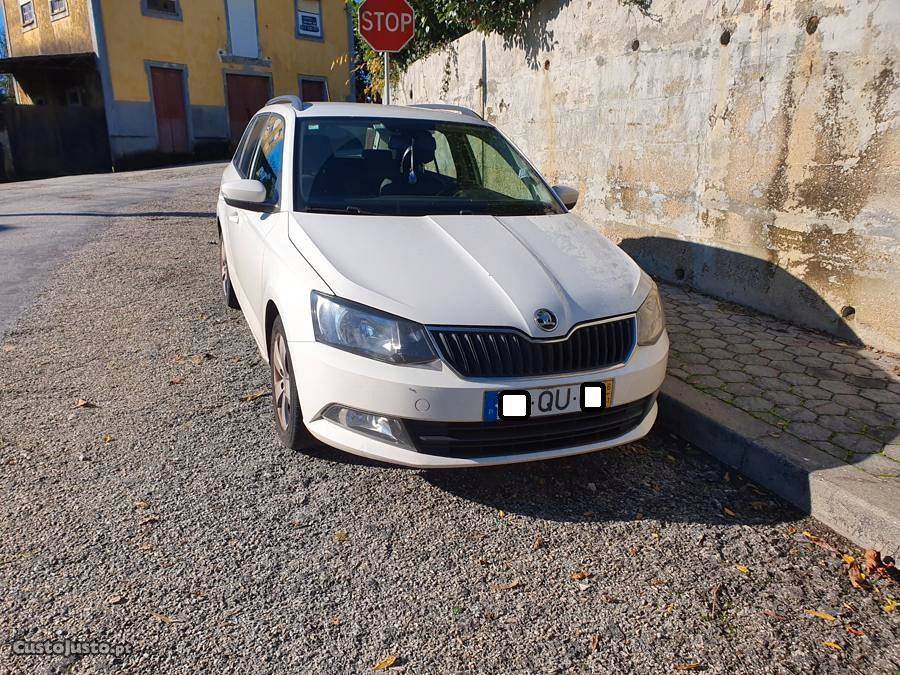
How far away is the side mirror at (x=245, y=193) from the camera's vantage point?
12.0 feet

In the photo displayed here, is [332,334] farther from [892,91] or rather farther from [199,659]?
[892,91]

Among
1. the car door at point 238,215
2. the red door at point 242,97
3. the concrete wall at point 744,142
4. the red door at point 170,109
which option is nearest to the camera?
the concrete wall at point 744,142

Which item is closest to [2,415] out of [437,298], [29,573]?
[29,573]

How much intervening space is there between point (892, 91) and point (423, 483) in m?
3.72

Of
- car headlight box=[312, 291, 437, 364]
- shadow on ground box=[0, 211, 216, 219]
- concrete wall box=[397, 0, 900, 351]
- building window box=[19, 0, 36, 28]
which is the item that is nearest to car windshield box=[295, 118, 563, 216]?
car headlight box=[312, 291, 437, 364]

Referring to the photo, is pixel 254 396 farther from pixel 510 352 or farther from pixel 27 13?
pixel 27 13

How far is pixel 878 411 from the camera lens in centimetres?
361

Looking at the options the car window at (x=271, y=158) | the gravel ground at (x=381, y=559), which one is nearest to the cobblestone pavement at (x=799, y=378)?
the gravel ground at (x=381, y=559)

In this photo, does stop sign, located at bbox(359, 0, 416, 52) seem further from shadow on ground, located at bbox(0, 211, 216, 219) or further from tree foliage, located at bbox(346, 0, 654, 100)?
shadow on ground, located at bbox(0, 211, 216, 219)

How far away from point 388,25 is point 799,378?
6929mm

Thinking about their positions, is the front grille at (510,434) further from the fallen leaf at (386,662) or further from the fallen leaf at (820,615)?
the fallen leaf at (820,615)

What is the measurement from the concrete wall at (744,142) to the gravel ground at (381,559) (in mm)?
2142

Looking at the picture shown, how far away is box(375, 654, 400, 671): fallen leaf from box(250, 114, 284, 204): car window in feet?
8.13

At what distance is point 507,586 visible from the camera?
2.44m
